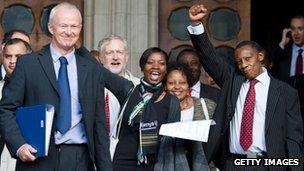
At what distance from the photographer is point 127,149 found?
682cm

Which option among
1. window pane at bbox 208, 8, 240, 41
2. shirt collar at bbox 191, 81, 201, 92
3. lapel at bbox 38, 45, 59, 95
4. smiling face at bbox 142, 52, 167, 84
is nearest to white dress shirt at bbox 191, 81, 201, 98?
shirt collar at bbox 191, 81, 201, 92

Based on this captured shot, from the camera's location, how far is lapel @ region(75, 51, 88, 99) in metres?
5.34

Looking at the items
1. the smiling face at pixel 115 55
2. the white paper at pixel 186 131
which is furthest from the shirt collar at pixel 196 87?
the white paper at pixel 186 131

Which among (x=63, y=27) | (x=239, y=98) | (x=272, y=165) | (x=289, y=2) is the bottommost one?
(x=272, y=165)

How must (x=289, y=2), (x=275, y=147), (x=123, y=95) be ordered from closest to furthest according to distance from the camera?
(x=123, y=95) → (x=275, y=147) → (x=289, y=2)

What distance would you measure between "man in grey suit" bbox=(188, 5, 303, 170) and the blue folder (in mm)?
2080

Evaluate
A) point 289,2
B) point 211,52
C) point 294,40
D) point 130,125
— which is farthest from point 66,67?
point 289,2

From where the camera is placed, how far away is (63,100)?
5.23 metres

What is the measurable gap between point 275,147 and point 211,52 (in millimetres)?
1032

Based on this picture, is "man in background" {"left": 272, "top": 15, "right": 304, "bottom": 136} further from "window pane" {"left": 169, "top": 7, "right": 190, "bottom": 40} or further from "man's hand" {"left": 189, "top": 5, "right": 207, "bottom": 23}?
"man's hand" {"left": 189, "top": 5, "right": 207, "bottom": 23}

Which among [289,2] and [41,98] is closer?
[41,98]

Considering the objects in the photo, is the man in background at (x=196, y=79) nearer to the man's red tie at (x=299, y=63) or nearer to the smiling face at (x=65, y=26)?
the man's red tie at (x=299, y=63)

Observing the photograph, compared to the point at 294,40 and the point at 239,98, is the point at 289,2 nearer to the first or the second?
the point at 294,40

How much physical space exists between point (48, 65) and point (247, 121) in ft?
6.97
